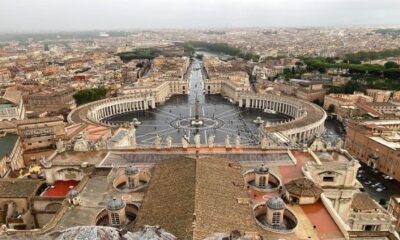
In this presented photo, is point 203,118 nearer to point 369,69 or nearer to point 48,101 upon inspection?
point 48,101

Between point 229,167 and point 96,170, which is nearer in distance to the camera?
point 229,167

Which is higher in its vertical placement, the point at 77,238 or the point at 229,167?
the point at 77,238

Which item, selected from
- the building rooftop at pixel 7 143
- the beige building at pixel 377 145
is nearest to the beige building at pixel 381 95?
the beige building at pixel 377 145

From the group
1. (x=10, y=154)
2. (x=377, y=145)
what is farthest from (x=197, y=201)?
(x=377, y=145)

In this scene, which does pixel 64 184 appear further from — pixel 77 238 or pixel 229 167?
pixel 77 238

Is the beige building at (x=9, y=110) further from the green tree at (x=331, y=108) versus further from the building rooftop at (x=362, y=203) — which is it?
the green tree at (x=331, y=108)

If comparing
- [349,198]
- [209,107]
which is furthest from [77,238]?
[209,107]
